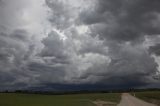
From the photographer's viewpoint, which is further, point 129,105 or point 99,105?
point 99,105

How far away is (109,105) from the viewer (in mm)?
66438

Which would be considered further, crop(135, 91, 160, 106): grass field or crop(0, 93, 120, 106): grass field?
crop(135, 91, 160, 106): grass field

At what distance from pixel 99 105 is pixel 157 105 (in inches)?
516

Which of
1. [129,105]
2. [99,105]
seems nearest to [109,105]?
[99,105]

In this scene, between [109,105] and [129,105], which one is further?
[109,105]

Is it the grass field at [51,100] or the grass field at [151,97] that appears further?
the grass field at [151,97]

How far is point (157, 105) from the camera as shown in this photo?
6638cm

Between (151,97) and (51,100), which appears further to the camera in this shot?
(151,97)

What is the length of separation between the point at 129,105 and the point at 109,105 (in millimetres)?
8949

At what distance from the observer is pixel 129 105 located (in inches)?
2291

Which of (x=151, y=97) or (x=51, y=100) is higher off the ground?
(x=151, y=97)

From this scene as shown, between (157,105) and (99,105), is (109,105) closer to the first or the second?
(99,105)

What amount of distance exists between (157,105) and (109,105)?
1086cm
